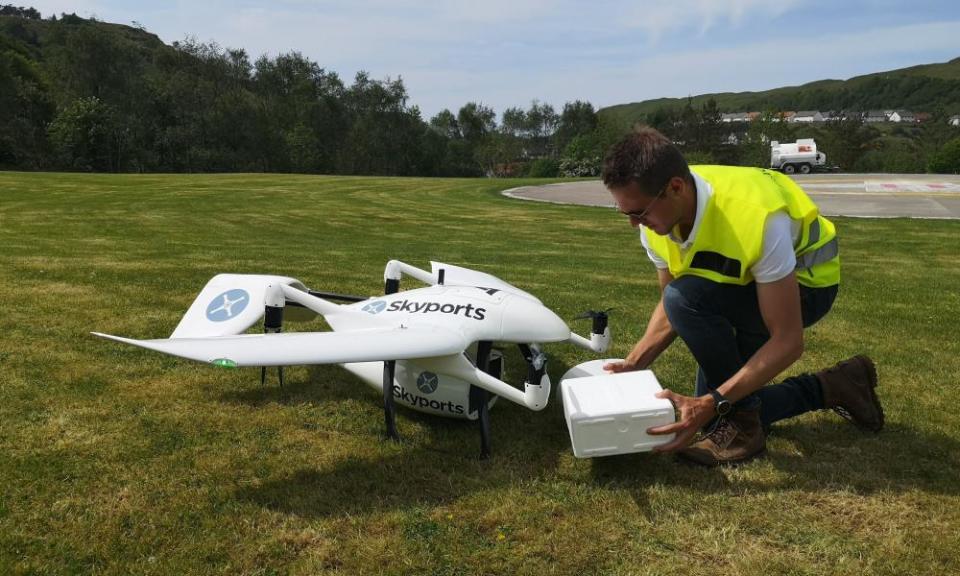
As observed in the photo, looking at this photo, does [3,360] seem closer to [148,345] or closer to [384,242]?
[148,345]

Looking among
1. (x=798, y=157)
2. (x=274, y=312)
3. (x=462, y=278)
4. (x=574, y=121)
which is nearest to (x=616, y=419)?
(x=274, y=312)

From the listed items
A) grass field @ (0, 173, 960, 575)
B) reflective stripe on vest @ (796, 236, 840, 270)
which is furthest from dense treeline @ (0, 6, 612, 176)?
reflective stripe on vest @ (796, 236, 840, 270)

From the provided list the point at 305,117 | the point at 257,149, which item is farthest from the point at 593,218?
the point at 305,117

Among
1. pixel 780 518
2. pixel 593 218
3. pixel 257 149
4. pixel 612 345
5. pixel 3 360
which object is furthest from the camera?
pixel 257 149

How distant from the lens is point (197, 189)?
30.2 metres

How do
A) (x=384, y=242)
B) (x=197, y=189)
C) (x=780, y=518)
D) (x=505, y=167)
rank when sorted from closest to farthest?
(x=780, y=518), (x=384, y=242), (x=197, y=189), (x=505, y=167)

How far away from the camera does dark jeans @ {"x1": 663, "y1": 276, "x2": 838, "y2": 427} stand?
3.66m

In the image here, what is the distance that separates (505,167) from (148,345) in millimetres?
116694

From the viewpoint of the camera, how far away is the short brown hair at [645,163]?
3074 millimetres

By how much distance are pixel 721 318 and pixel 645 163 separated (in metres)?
1.20

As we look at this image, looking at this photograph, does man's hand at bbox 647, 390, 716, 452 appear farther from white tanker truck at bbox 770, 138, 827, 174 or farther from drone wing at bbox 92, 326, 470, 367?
white tanker truck at bbox 770, 138, 827, 174

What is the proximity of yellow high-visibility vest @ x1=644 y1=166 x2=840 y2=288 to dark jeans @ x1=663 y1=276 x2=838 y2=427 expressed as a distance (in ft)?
0.31

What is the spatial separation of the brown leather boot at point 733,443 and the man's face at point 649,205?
1.48m

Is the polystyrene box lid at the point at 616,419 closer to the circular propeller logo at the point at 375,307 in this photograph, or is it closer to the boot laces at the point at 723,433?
the boot laces at the point at 723,433
